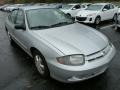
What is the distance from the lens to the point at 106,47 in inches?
166

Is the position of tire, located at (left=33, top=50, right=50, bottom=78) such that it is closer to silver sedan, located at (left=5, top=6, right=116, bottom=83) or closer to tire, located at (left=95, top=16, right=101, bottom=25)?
silver sedan, located at (left=5, top=6, right=116, bottom=83)

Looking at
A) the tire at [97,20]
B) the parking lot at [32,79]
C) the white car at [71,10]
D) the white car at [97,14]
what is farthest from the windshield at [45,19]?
the white car at [71,10]

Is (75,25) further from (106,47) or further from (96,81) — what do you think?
(96,81)

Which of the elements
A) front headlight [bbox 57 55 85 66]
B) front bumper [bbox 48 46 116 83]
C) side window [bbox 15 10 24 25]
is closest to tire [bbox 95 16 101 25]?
side window [bbox 15 10 24 25]

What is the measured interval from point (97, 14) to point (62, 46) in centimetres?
837

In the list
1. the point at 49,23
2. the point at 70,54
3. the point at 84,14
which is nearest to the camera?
the point at 70,54

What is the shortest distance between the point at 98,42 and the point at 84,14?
7.94 meters

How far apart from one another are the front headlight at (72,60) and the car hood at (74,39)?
9cm

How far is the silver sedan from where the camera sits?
3725 mm

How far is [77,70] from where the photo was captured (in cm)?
A: 362

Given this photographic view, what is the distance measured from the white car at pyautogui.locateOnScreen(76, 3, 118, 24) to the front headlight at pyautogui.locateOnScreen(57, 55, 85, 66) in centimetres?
821

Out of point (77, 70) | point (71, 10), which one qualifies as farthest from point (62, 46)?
point (71, 10)

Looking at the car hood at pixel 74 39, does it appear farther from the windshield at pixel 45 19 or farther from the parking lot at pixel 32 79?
the parking lot at pixel 32 79

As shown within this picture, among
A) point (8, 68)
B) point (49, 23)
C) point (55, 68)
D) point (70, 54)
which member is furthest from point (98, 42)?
point (8, 68)
